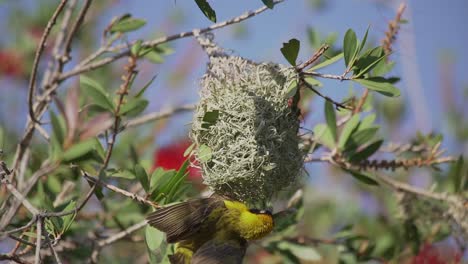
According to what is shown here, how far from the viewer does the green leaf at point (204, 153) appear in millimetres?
2133

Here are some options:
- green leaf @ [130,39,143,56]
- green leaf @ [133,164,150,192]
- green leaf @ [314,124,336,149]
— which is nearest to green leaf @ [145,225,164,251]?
green leaf @ [133,164,150,192]

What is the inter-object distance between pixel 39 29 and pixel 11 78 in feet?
1.31

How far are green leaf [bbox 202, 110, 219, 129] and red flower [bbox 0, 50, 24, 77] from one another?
2.48 m

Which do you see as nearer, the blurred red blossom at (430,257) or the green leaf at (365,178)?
the green leaf at (365,178)

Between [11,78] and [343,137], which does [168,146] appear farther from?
[11,78]

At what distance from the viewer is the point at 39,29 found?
14.6 feet

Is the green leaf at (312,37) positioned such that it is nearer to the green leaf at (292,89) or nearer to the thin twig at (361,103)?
the thin twig at (361,103)

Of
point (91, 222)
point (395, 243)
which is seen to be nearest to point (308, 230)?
point (395, 243)

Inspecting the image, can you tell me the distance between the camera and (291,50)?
1.95 metres

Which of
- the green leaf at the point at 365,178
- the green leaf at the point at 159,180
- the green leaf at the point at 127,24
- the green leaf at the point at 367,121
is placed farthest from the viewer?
the green leaf at the point at 127,24

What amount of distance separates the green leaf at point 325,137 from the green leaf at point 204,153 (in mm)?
599

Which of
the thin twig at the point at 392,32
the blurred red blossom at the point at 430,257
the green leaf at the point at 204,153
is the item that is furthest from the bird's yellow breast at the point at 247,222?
the blurred red blossom at the point at 430,257

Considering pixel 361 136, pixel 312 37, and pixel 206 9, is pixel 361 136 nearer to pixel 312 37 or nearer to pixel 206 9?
pixel 312 37

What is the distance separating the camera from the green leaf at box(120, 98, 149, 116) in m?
2.40
